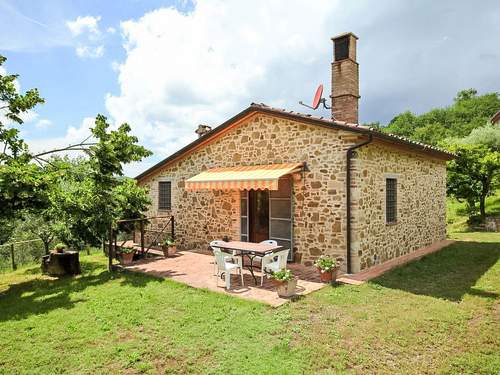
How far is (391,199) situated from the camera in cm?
1479

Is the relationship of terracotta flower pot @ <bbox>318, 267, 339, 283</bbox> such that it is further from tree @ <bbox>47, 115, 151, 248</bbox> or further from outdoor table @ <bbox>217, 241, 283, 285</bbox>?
tree @ <bbox>47, 115, 151, 248</bbox>

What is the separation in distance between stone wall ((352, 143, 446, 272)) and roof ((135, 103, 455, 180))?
2.05 feet

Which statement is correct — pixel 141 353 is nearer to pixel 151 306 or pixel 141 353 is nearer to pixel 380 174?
pixel 151 306

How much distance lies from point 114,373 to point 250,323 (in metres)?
3.07

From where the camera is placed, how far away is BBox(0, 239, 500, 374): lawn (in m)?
6.29

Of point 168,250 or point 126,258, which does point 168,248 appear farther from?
point 126,258

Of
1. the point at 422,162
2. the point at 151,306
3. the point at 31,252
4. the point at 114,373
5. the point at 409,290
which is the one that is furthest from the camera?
the point at 31,252

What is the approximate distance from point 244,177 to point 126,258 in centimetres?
651

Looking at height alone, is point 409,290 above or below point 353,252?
below

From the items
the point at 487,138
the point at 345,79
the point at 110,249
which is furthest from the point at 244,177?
the point at 487,138

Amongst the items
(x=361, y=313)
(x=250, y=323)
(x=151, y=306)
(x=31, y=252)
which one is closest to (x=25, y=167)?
(x=151, y=306)

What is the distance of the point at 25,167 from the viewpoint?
11.4 metres

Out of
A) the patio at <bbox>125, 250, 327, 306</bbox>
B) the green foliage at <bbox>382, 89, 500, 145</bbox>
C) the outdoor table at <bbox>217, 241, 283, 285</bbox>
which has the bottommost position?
the patio at <bbox>125, 250, 327, 306</bbox>

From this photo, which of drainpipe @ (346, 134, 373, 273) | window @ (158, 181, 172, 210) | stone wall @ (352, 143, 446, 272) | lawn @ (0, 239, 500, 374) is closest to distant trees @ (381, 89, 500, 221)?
stone wall @ (352, 143, 446, 272)
